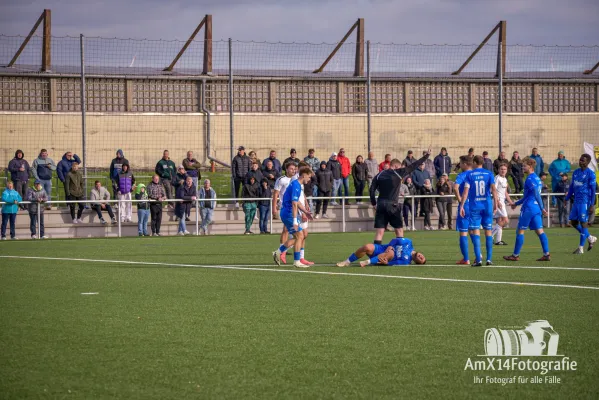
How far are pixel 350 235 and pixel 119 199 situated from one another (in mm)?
6860

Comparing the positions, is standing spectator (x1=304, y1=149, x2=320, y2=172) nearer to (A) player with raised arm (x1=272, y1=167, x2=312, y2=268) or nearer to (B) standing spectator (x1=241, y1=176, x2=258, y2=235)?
(B) standing spectator (x1=241, y1=176, x2=258, y2=235)

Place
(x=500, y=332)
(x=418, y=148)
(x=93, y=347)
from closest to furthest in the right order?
(x=93, y=347) → (x=500, y=332) → (x=418, y=148)

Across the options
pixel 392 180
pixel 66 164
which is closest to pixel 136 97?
pixel 66 164

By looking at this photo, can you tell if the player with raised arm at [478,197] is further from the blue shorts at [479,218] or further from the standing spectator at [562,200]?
the standing spectator at [562,200]

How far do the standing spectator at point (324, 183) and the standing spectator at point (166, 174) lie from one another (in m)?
4.49

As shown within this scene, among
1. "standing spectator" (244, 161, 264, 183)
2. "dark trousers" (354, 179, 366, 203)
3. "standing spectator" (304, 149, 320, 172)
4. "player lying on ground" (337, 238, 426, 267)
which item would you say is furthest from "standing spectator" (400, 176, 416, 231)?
"player lying on ground" (337, 238, 426, 267)

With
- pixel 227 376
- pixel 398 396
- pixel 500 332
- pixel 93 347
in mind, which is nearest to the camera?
pixel 398 396

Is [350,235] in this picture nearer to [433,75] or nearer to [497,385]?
[433,75]

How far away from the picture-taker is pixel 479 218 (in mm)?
15492

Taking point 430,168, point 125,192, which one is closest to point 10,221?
point 125,192

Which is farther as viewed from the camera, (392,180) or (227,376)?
(392,180)

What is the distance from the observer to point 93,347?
294 inches

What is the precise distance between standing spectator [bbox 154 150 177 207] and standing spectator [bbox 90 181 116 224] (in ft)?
5.79

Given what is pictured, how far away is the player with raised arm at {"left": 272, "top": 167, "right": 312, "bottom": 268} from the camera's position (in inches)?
608
